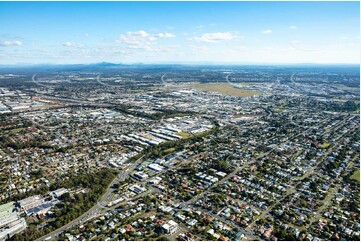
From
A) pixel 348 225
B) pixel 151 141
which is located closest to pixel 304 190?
pixel 348 225

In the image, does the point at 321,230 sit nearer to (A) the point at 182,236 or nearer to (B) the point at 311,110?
(A) the point at 182,236

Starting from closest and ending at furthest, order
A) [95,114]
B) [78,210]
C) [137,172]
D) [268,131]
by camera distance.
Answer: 1. [78,210]
2. [137,172]
3. [268,131]
4. [95,114]

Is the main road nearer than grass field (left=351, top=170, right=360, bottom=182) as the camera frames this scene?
Yes

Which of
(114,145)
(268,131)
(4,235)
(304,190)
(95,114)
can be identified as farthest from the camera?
(95,114)

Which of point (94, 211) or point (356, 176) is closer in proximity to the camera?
point (94, 211)

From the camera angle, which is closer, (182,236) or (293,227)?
(182,236)

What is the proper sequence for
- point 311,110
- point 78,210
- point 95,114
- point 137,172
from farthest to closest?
point 311,110
point 95,114
point 137,172
point 78,210

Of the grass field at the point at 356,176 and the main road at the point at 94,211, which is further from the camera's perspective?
the grass field at the point at 356,176

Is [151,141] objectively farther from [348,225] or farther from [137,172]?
[348,225]

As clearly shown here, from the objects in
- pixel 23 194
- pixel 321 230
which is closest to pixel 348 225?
pixel 321 230
